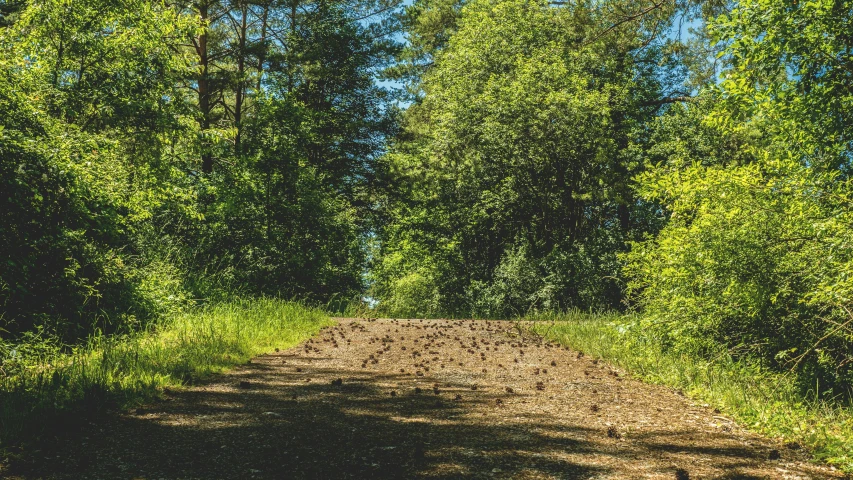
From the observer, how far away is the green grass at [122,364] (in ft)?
16.2

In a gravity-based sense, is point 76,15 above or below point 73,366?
above

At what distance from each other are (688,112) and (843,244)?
1928 cm

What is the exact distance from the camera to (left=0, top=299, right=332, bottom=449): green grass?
16.2ft

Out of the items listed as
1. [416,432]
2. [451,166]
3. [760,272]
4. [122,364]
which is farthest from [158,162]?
[760,272]

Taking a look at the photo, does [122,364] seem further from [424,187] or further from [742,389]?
[424,187]

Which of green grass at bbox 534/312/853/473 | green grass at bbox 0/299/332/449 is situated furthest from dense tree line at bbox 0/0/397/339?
green grass at bbox 534/312/853/473

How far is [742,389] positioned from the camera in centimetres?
652

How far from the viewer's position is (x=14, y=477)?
12.1ft

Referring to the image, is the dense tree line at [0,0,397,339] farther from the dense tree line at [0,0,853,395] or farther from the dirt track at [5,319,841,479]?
the dirt track at [5,319,841,479]

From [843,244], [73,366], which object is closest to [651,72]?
[843,244]

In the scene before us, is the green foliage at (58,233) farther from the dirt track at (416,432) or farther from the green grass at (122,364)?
the dirt track at (416,432)

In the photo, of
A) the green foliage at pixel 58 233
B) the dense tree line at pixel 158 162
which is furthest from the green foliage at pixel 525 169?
the green foliage at pixel 58 233

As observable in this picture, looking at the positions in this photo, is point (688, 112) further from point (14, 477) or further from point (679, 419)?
point (14, 477)

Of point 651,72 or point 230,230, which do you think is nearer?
point 230,230
